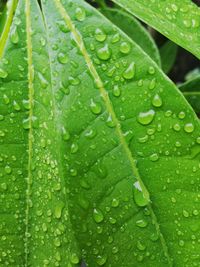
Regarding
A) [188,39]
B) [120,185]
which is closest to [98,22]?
[188,39]

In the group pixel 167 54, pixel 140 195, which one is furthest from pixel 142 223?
pixel 167 54

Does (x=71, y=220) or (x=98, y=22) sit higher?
(x=98, y=22)

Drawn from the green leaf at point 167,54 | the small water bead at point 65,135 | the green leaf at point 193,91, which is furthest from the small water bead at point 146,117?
the green leaf at point 167,54

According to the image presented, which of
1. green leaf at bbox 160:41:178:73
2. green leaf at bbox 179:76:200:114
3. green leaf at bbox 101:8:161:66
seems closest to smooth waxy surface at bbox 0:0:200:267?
green leaf at bbox 179:76:200:114

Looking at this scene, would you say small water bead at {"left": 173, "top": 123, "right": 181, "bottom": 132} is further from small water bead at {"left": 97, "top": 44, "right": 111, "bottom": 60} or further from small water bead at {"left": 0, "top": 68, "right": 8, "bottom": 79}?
small water bead at {"left": 0, "top": 68, "right": 8, "bottom": 79}

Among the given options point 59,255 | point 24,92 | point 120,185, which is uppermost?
point 24,92

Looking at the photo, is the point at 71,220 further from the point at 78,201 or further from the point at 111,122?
the point at 111,122
